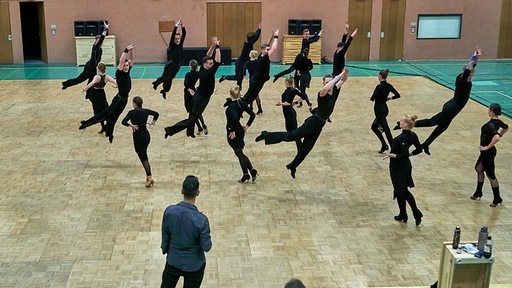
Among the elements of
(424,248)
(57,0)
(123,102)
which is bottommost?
(424,248)

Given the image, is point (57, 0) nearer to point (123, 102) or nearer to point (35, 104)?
point (35, 104)

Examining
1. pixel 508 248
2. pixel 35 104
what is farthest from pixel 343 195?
pixel 35 104

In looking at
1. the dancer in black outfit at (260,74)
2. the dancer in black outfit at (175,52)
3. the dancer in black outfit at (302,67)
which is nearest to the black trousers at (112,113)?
the dancer in black outfit at (175,52)

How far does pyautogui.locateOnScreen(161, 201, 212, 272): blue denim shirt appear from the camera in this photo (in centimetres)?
568

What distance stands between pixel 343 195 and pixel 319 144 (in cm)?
317

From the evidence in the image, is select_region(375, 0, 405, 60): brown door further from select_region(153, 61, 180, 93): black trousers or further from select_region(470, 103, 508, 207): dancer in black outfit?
select_region(470, 103, 508, 207): dancer in black outfit

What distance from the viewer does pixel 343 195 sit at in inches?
411

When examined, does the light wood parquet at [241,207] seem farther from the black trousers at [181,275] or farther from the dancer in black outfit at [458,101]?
the black trousers at [181,275]

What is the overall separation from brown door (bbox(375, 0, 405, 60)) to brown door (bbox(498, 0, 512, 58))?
439cm

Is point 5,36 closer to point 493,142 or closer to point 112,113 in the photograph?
point 112,113

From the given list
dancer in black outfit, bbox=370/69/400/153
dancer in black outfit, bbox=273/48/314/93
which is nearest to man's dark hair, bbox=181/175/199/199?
dancer in black outfit, bbox=370/69/400/153

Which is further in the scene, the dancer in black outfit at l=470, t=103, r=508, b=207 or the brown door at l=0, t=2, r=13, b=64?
the brown door at l=0, t=2, r=13, b=64

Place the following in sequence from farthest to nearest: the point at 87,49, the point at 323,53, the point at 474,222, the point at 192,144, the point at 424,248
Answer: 1. the point at 323,53
2. the point at 87,49
3. the point at 192,144
4. the point at 474,222
5. the point at 424,248

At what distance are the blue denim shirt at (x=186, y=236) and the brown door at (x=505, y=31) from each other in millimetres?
23961
